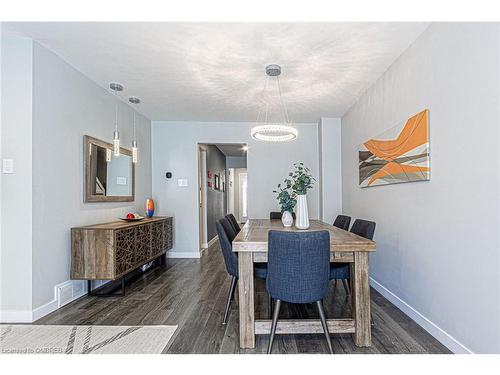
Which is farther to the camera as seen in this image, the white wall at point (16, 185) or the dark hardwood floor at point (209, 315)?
the white wall at point (16, 185)

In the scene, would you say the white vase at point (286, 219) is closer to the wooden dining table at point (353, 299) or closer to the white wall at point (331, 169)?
the wooden dining table at point (353, 299)

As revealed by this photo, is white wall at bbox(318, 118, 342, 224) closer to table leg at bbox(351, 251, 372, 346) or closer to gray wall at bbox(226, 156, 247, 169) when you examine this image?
table leg at bbox(351, 251, 372, 346)

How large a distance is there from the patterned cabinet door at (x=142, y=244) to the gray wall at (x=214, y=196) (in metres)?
2.43

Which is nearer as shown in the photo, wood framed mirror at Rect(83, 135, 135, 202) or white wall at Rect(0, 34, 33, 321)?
white wall at Rect(0, 34, 33, 321)

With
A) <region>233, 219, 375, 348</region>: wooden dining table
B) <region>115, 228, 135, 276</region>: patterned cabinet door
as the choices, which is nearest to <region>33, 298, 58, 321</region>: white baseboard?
<region>115, 228, 135, 276</region>: patterned cabinet door

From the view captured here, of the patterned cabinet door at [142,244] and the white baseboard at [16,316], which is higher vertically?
the patterned cabinet door at [142,244]

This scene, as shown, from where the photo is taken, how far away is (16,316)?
2.32 metres

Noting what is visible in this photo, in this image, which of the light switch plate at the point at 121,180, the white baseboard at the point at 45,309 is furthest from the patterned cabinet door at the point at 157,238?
the white baseboard at the point at 45,309

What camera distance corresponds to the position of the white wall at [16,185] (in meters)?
2.33

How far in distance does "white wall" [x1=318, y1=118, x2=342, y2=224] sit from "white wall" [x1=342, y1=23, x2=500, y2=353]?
182 cm

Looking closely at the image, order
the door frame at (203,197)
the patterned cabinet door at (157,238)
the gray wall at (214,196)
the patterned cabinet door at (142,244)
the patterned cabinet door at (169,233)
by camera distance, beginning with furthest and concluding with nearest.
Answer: the gray wall at (214,196) → the door frame at (203,197) → the patterned cabinet door at (169,233) → the patterned cabinet door at (157,238) → the patterned cabinet door at (142,244)

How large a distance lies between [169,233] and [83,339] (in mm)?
2534

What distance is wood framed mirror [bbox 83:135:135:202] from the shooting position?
10.1 ft
